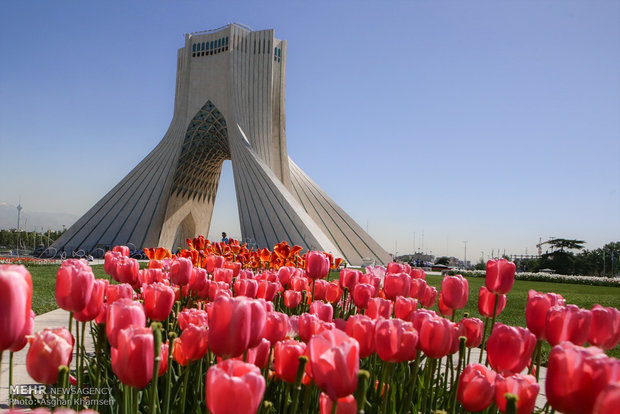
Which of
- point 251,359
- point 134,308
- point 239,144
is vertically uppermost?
point 239,144

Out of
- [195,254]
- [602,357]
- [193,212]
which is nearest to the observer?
[602,357]

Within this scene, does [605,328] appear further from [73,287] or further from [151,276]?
[151,276]

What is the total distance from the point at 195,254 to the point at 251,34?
21.6 metres

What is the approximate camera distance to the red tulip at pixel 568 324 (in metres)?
1.15

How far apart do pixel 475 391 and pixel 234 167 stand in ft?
64.8

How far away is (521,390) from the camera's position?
3.14ft

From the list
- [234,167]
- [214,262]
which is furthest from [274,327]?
[234,167]

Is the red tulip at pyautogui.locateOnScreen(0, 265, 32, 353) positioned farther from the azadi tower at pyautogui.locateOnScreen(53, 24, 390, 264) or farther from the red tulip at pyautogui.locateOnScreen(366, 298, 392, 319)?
the azadi tower at pyautogui.locateOnScreen(53, 24, 390, 264)

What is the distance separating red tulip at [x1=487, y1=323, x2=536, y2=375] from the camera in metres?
1.09

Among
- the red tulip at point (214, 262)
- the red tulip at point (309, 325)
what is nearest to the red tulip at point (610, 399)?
the red tulip at point (309, 325)

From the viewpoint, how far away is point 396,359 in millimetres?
1054

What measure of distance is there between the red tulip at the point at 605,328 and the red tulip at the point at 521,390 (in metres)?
A: 0.39

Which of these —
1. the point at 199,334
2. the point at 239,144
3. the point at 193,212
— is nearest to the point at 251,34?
the point at 239,144

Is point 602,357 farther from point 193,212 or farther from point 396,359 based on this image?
point 193,212
